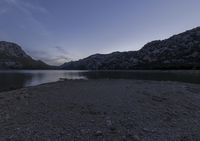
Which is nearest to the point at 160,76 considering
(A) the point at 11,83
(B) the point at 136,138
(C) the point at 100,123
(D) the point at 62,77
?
(D) the point at 62,77

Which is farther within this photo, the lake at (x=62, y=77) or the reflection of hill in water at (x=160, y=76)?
the reflection of hill in water at (x=160, y=76)

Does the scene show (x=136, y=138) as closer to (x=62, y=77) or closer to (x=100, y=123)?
(x=100, y=123)

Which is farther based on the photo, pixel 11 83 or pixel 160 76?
pixel 160 76

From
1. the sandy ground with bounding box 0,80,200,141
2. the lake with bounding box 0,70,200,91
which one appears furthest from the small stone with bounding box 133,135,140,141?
the lake with bounding box 0,70,200,91

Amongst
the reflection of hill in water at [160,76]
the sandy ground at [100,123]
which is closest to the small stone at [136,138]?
the sandy ground at [100,123]

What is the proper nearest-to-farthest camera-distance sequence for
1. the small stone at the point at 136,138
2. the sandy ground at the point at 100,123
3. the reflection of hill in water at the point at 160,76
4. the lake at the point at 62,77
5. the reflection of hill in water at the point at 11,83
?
the small stone at the point at 136,138 → the sandy ground at the point at 100,123 → the reflection of hill in water at the point at 11,83 → the lake at the point at 62,77 → the reflection of hill in water at the point at 160,76

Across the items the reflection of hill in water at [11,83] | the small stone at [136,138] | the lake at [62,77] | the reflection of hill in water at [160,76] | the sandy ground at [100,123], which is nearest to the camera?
the small stone at [136,138]

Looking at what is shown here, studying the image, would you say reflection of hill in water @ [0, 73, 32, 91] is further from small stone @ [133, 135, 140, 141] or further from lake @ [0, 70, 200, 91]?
small stone @ [133, 135, 140, 141]

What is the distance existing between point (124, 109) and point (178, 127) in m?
3.59

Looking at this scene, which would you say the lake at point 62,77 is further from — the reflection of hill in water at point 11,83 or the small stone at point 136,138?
the small stone at point 136,138

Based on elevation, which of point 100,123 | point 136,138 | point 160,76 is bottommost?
point 160,76

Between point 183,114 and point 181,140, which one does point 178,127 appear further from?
point 183,114

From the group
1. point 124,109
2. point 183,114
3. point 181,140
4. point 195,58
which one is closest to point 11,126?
point 124,109

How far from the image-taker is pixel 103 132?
26.7ft
